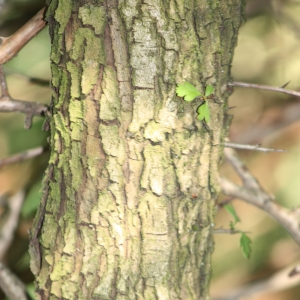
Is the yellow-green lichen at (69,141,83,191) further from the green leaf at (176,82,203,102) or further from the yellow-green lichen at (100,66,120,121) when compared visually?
the green leaf at (176,82,203,102)

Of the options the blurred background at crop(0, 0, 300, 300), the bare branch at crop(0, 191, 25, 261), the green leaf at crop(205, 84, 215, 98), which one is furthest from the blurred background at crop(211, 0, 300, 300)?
the green leaf at crop(205, 84, 215, 98)

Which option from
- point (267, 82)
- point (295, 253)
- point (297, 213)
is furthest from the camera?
point (295, 253)

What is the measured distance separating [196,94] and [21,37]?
1.41 ft

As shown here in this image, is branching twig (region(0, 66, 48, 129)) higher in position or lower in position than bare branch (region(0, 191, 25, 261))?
higher

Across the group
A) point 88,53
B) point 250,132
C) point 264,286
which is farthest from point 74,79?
point 264,286

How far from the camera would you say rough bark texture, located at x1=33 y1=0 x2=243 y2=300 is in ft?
2.32

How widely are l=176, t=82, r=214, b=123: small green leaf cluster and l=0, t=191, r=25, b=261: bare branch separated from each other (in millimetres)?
920

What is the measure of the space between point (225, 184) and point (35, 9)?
898mm

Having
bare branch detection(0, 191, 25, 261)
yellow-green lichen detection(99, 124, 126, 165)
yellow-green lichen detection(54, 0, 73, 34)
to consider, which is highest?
yellow-green lichen detection(54, 0, 73, 34)

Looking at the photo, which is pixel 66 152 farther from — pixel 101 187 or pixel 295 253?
pixel 295 253

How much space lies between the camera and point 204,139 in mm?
780

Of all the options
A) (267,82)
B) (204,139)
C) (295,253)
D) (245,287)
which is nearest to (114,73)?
(204,139)

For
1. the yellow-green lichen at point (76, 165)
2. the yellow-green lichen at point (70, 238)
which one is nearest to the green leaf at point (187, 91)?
the yellow-green lichen at point (76, 165)

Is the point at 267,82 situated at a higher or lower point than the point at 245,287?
higher
